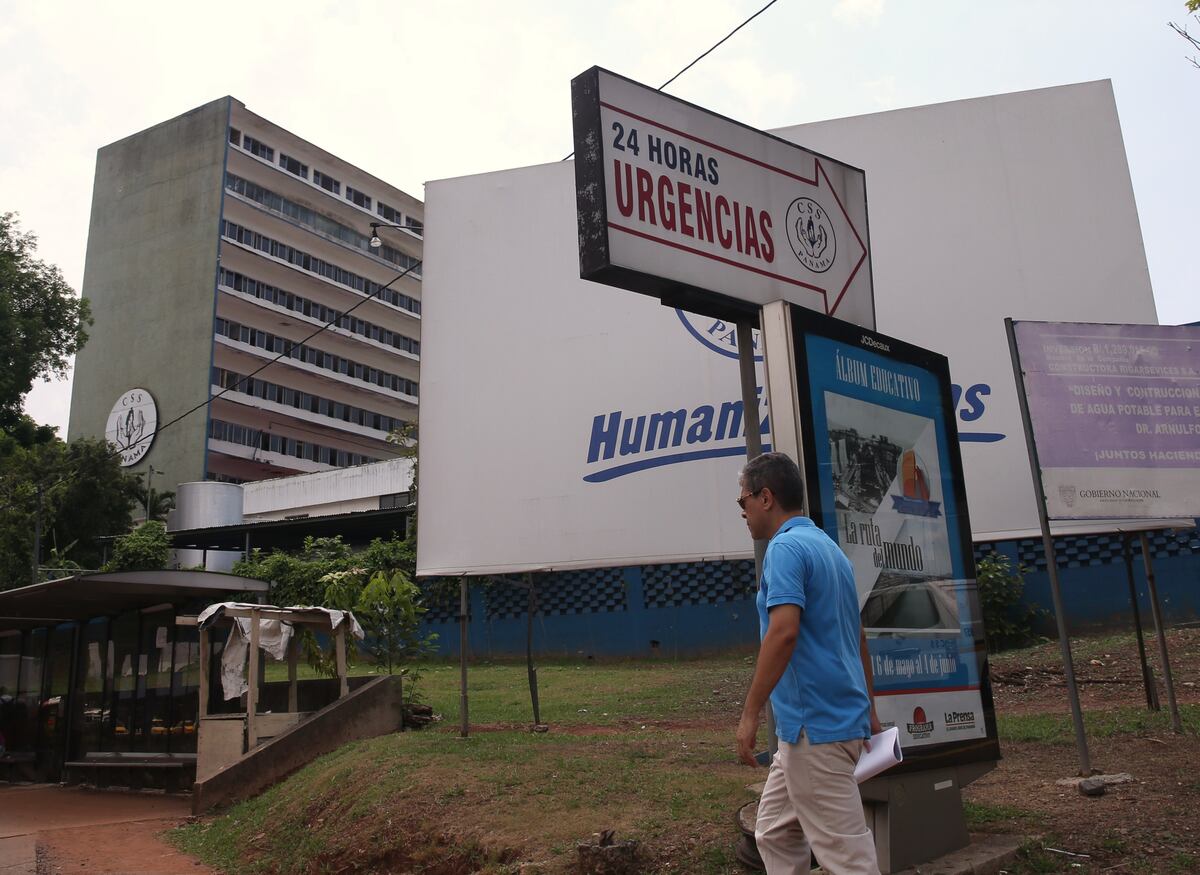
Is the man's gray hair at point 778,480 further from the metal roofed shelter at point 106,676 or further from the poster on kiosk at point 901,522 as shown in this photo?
the metal roofed shelter at point 106,676

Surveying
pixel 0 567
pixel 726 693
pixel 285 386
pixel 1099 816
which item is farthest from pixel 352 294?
pixel 1099 816

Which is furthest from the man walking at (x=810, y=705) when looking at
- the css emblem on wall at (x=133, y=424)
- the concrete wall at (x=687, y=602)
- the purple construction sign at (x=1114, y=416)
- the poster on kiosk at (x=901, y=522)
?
the css emblem on wall at (x=133, y=424)

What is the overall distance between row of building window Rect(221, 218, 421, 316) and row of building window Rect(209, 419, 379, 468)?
29.1 feet

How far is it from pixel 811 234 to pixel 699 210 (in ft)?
2.82

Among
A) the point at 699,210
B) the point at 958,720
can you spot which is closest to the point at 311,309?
the point at 699,210

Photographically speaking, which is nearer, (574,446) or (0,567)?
(574,446)

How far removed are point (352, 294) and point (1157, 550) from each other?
156 feet

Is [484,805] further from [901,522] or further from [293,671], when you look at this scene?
[293,671]

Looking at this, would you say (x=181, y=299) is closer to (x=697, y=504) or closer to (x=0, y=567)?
(x=0, y=567)

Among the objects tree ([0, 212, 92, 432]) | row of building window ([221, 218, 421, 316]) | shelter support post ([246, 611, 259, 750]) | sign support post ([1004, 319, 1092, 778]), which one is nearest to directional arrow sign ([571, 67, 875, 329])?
sign support post ([1004, 319, 1092, 778])

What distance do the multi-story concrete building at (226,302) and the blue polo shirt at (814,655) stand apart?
44746 mm

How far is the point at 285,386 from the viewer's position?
51.3 m

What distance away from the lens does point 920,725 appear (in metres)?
4.22

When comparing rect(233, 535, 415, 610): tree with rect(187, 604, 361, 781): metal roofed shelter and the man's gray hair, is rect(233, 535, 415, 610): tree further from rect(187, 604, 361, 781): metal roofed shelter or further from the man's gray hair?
the man's gray hair
